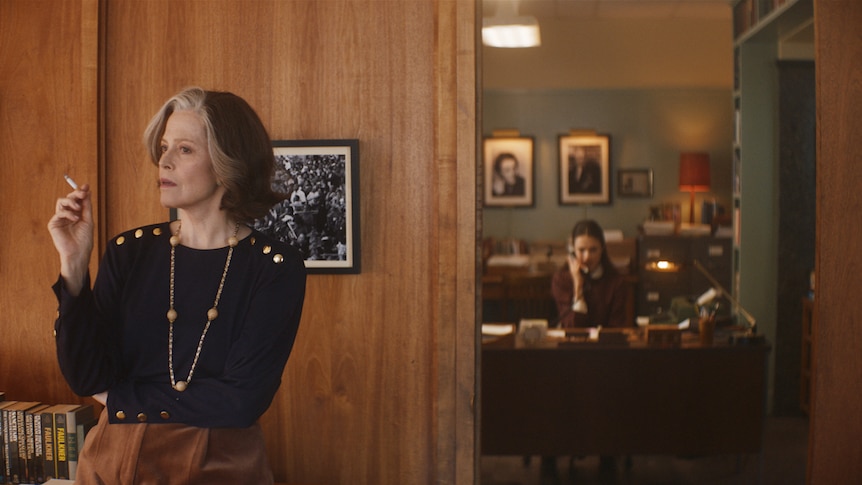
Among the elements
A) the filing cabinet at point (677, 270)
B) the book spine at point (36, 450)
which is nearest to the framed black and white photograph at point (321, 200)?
the book spine at point (36, 450)

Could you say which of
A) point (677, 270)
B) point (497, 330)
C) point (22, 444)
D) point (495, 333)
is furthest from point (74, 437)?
point (677, 270)

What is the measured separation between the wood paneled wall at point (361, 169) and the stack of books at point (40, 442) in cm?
65

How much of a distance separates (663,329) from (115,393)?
362 cm

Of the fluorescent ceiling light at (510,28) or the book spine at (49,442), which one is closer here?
the book spine at (49,442)

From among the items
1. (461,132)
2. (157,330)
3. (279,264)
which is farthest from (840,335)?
(157,330)

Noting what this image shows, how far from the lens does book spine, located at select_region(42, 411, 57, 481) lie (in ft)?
8.84

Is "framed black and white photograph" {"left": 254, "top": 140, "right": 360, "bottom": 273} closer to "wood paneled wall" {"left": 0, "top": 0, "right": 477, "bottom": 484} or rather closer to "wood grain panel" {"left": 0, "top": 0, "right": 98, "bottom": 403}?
"wood paneled wall" {"left": 0, "top": 0, "right": 477, "bottom": 484}

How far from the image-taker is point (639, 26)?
912 cm

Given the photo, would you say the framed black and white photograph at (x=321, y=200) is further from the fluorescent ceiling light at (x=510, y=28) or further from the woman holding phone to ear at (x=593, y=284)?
the fluorescent ceiling light at (x=510, y=28)

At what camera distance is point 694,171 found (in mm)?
8758

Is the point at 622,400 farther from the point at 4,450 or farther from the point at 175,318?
the point at 175,318

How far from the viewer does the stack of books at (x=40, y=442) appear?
2.69m

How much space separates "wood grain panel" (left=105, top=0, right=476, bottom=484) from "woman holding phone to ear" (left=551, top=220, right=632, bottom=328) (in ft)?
9.45

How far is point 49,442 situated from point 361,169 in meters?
1.43
